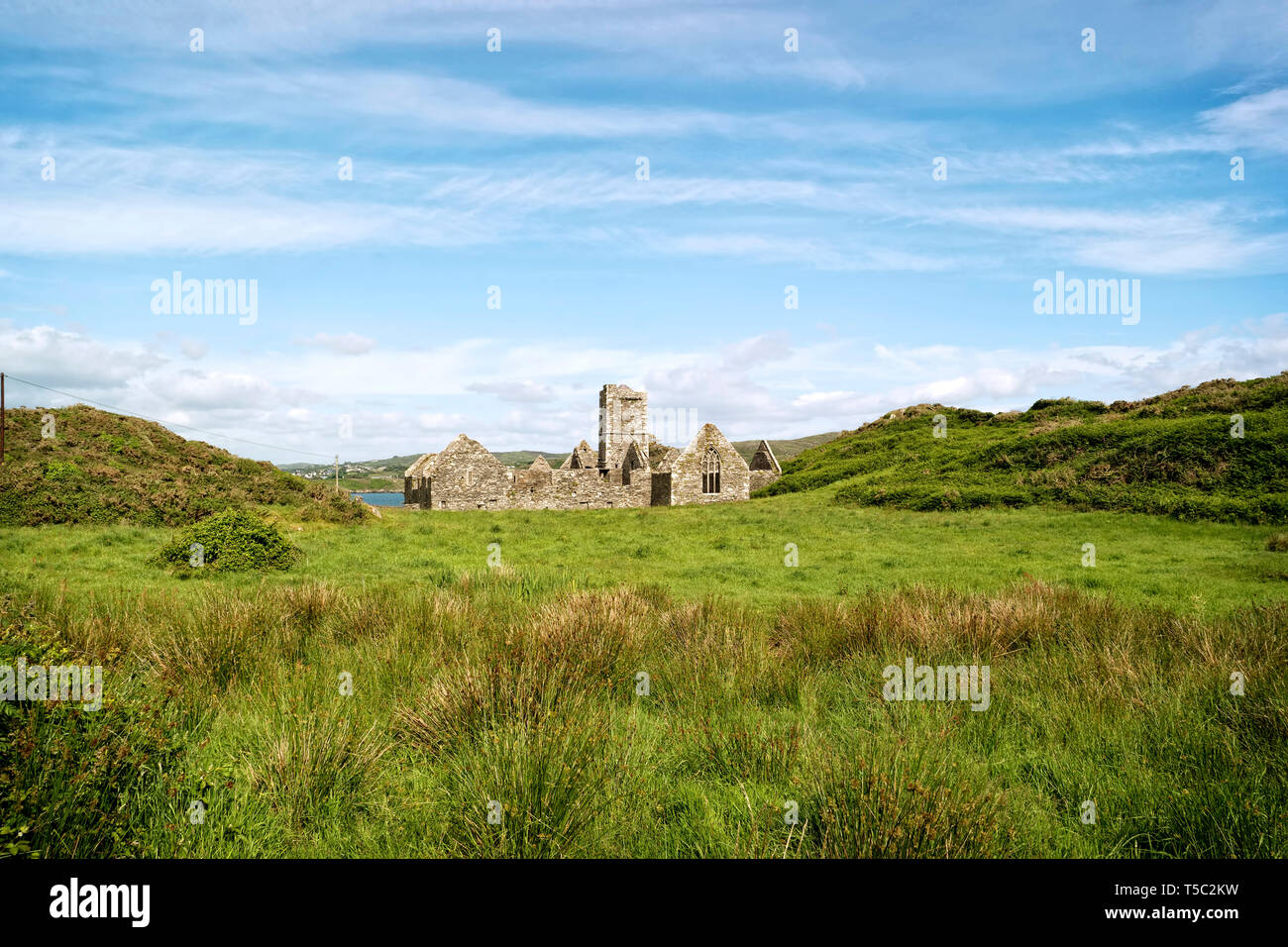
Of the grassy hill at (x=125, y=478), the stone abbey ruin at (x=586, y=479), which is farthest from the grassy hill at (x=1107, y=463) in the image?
the grassy hill at (x=125, y=478)

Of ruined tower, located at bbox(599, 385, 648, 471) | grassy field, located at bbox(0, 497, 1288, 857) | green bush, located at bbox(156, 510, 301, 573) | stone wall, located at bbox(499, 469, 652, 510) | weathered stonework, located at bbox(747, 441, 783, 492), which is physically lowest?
grassy field, located at bbox(0, 497, 1288, 857)

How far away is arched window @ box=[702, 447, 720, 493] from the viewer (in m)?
37.7

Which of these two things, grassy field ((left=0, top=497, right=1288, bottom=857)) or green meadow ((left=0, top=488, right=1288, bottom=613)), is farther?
green meadow ((left=0, top=488, right=1288, bottom=613))

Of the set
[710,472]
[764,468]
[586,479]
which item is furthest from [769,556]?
[764,468]

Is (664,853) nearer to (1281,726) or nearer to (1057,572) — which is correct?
(1281,726)

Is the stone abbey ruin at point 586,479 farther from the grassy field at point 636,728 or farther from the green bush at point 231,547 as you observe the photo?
the grassy field at point 636,728

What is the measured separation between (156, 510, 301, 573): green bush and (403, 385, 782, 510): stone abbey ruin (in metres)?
21.9

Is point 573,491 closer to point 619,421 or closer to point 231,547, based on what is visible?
point 619,421

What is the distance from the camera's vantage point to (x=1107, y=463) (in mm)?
26641

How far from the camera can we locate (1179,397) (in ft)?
111

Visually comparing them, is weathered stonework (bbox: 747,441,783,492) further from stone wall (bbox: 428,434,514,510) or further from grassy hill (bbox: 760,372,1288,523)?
stone wall (bbox: 428,434,514,510)

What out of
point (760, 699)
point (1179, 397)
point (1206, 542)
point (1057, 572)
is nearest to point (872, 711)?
point (760, 699)


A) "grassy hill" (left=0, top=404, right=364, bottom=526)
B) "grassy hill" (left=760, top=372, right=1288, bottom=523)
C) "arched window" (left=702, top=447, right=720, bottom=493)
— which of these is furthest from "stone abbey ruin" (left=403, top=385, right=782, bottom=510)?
"grassy hill" (left=0, top=404, right=364, bottom=526)

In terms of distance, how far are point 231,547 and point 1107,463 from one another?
94.3ft
